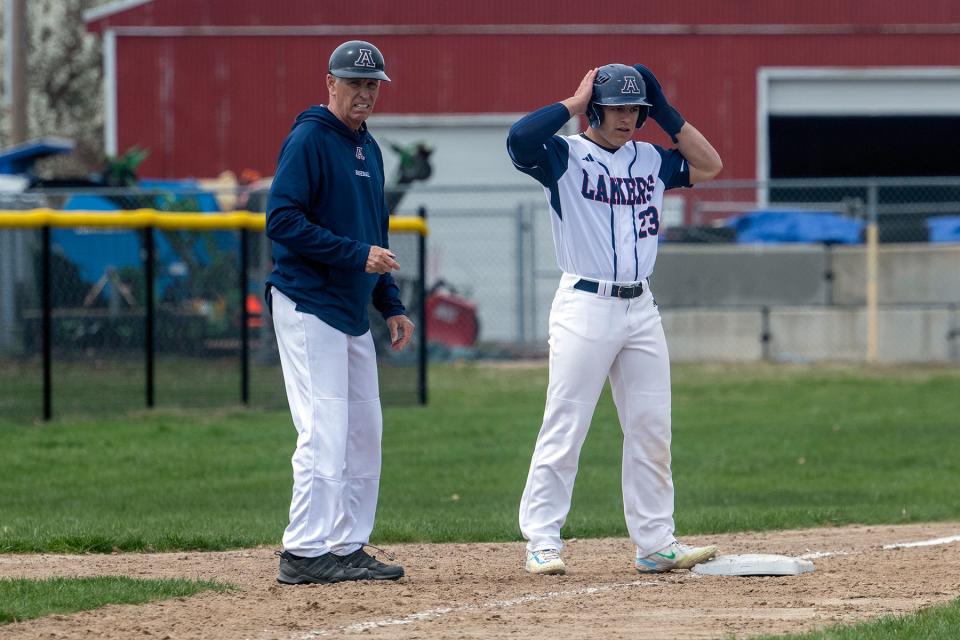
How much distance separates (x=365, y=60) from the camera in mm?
6371

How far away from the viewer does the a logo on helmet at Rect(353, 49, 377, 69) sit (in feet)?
20.9

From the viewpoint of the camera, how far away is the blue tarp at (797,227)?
20.7 meters

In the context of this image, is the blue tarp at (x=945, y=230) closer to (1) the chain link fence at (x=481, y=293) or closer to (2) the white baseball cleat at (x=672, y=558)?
(1) the chain link fence at (x=481, y=293)

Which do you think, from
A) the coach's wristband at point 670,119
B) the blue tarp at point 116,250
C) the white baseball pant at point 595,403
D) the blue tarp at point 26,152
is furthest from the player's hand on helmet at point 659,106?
the blue tarp at point 26,152

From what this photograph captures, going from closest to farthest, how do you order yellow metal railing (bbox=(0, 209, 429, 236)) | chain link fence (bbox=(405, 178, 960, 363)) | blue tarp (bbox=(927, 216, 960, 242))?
yellow metal railing (bbox=(0, 209, 429, 236)) → chain link fence (bbox=(405, 178, 960, 363)) → blue tarp (bbox=(927, 216, 960, 242))

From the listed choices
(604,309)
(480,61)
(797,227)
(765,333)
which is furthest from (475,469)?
(480,61)

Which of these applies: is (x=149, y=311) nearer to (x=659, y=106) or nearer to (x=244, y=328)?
(x=244, y=328)

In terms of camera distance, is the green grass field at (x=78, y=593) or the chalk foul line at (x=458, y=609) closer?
the chalk foul line at (x=458, y=609)

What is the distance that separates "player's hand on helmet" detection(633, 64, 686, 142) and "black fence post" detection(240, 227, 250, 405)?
809 centimetres

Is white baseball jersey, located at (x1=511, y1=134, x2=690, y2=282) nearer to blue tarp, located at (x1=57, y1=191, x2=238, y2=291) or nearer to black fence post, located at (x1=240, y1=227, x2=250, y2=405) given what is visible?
black fence post, located at (x1=240, y1=227, x2=250, y2=405)

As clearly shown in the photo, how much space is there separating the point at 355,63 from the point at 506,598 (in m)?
2.22

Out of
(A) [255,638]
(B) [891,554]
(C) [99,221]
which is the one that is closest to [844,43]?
(C) [99,221]

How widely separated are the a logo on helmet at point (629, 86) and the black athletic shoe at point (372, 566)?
7.34ft

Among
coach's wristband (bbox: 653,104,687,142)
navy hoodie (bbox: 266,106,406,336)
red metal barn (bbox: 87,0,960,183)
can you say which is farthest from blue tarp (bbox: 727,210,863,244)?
navy hoodie (bbox: 266,106,406,336)
